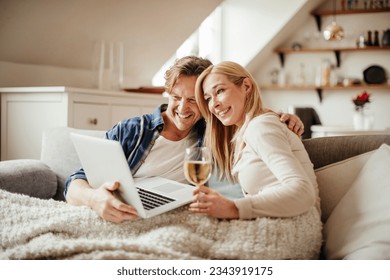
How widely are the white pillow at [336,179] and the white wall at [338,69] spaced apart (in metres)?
4.08

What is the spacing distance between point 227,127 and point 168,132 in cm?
23

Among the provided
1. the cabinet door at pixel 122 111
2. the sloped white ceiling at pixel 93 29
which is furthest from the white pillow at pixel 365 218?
the sloped white ceiling at pixel 93 29

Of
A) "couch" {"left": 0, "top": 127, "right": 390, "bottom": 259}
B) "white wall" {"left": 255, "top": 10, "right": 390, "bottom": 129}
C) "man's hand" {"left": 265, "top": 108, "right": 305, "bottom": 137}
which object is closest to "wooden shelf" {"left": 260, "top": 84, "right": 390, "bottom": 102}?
"white wall" {"left": 255, "top": 10, "right": 390, "bottom": 129}

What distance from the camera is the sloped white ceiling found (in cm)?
251

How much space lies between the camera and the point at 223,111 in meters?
1.32

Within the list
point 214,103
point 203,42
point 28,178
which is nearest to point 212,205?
point 214,103

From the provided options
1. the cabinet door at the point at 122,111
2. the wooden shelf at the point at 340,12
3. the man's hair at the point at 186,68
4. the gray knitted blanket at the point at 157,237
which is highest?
the wooden shelf at the point at 340,12

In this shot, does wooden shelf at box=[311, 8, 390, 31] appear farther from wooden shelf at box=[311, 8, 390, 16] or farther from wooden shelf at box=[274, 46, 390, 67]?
wooden shelf at box=[274, 46, 390, 67]

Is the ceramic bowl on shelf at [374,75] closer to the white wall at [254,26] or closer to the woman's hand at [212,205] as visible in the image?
the white wall at [254,26]

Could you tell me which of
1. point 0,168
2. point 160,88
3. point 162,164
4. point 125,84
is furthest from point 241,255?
point 125,84

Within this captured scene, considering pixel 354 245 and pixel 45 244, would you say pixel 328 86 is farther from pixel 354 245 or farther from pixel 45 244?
pixel 45 244

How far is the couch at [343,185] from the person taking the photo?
114 cm

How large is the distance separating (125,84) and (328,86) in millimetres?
2648

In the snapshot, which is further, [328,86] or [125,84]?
[328,86]
